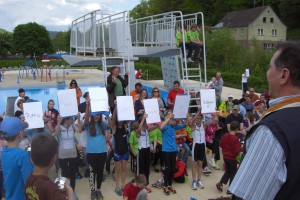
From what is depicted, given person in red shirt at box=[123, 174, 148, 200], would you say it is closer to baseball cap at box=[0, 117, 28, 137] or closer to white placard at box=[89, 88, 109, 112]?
white placard at box=[89, 88, 109, 112]

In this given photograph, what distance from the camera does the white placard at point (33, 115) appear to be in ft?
22.1

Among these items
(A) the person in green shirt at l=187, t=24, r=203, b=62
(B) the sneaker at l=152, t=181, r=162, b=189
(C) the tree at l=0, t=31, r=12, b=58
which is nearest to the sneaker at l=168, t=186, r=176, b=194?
(B) the sneaker at l=152, t=181, r=162, b=189

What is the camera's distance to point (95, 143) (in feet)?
22.7

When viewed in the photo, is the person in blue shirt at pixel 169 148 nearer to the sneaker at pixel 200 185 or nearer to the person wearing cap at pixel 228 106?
the sneaker at pixel 200 185

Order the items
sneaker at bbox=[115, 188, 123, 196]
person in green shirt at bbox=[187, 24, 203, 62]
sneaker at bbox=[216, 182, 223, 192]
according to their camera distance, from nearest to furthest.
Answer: sneaker at bbox=[115, 188, 123, 196], sneaker at bbox=[216, 182, 223, 192], person in green shirt at bbox=[187, 24, 203, 62]

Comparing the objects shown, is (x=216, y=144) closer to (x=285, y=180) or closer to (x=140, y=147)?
(x=140, y=147)

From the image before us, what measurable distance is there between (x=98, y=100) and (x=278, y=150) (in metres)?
5.43

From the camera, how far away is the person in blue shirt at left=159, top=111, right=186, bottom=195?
7.54m

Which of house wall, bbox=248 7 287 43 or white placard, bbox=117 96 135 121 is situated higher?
house wall, bbox=248 7 287 43

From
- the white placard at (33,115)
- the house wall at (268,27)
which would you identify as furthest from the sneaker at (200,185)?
the house wall at (268,27)

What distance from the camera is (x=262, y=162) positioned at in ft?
5.20

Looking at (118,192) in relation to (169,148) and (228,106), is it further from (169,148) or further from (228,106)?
(228,106)

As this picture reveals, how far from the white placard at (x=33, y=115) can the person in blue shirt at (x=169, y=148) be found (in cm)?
269

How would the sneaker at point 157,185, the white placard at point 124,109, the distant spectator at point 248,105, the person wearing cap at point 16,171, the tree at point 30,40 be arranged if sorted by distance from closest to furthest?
1. the person wearing cap at point 16,171
2. the white placard at point 124,109
3. the sneaker at point 157,185
4. the distant spectator at point 248,105
5. the tree at point 30,40
